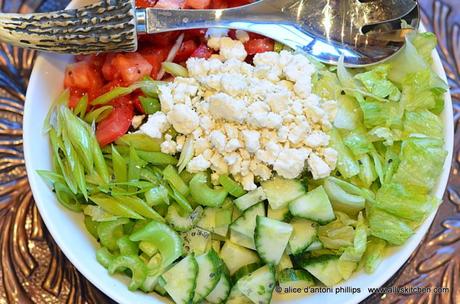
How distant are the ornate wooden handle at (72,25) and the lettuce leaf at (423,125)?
39.7 inches

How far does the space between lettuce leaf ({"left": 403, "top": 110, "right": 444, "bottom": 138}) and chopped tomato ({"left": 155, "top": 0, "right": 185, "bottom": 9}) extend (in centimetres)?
91

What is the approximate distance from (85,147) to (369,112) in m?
0.99

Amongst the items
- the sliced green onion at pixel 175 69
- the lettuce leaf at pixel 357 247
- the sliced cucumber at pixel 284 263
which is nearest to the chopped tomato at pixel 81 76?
the sliced green onion at pixel 175 69

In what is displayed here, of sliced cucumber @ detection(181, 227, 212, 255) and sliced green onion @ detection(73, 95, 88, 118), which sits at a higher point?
sliced green onion @ detection(73, 95, 88, 118)

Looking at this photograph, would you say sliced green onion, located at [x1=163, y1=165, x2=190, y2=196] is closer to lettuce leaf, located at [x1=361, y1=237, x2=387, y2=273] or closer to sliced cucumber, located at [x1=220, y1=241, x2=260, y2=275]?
sliced cucumber, located at [x1=220, y1=241, x2=260, y2=275]

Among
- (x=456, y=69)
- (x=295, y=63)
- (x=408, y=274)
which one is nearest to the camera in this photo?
(x=295, y=63)

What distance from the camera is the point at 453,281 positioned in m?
2.06

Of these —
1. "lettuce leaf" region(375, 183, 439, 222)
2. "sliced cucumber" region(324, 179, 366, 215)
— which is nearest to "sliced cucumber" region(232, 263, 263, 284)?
"sliced cucumber" region(324, 179, 366, 215)

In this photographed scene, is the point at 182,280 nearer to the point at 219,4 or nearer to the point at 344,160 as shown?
the point at 344,160

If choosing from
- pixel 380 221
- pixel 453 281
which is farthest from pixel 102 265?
pixel 453 281

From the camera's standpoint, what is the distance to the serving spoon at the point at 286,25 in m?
1.86

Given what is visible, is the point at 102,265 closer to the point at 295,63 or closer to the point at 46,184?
the point at 46,184

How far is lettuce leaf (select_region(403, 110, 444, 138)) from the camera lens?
1.88 metres

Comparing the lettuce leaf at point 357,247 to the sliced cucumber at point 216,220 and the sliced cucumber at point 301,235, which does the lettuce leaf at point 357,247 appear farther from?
the sliced cucumber at point 216,220
